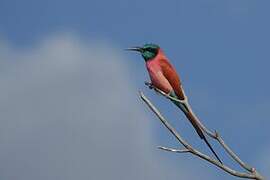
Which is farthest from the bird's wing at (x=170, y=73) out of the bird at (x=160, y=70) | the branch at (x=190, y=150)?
the branch at (x=190, y=150)

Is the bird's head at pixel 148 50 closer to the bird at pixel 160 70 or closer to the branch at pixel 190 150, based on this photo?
the bird at pixel 160 70

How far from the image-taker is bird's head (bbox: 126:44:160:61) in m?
4.94

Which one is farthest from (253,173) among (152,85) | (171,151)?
(152,85)

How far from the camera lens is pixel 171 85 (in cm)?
478

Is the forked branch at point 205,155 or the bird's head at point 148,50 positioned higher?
the bird's head at point 148,50

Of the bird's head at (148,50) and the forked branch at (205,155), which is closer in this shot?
the forked branch at (205,155)

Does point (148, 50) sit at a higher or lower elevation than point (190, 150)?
higher

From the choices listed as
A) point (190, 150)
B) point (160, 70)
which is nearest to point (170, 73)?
point (160, 70)

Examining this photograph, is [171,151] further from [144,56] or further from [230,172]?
[144,56]

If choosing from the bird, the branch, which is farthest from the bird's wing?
the branch

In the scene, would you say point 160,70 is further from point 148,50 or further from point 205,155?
point 205,155

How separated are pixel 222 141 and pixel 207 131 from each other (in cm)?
13

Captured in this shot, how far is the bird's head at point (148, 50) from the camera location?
16.2 feet

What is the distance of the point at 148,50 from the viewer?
16.3 feet
